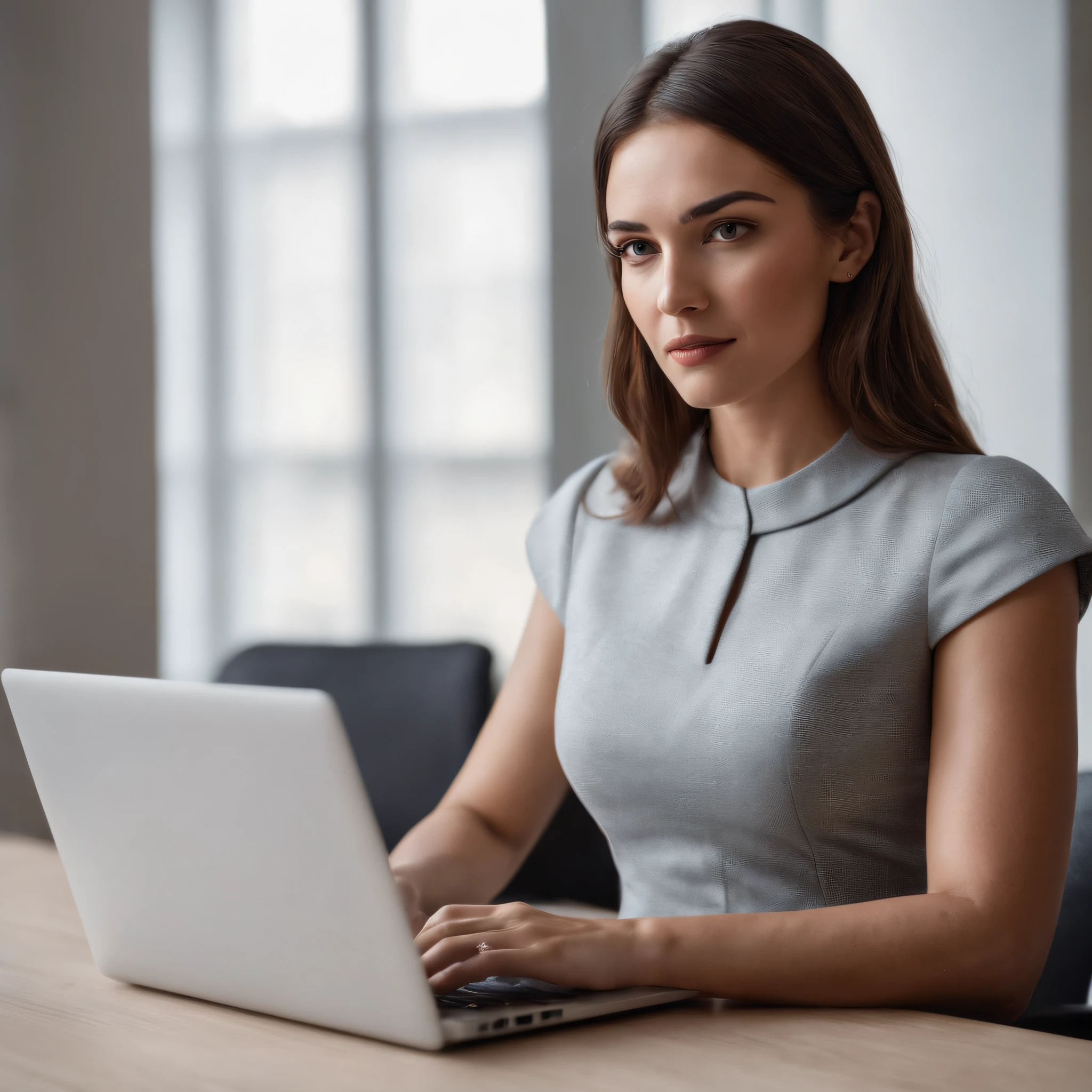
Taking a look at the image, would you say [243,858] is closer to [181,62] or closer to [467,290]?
[467,290]

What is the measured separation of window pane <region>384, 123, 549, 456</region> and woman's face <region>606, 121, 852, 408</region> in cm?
116

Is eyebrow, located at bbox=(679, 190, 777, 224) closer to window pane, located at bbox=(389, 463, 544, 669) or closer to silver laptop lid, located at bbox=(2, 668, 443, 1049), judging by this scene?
silver laptop lid, located at bbox=(2, 668, 443, 1049)

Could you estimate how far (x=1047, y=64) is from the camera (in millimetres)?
1726

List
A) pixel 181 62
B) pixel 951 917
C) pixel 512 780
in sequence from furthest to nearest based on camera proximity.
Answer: pixel 181 62 → pixel 512 780 → pixel 951 917

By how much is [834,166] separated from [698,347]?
8.5 inches

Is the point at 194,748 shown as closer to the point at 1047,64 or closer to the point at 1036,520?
the point at 1036,520

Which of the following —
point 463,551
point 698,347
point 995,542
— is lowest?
point 463,551

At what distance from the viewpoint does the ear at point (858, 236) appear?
121 centimetres

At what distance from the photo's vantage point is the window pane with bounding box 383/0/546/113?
7.66ft

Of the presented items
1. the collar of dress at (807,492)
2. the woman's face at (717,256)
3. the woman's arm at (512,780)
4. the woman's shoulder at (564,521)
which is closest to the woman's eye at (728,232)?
the woman's face at (717,256)

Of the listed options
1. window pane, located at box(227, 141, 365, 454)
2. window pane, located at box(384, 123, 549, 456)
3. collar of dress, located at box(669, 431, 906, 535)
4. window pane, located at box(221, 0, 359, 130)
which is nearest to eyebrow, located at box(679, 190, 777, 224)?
collar of dress, located at box(669, 431, 906, 535)

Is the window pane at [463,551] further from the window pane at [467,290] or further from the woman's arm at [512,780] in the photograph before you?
the woman's arm at [512,780]

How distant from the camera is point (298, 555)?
8.80 ft

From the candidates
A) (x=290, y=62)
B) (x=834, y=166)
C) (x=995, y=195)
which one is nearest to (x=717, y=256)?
(x=834, y=166)
